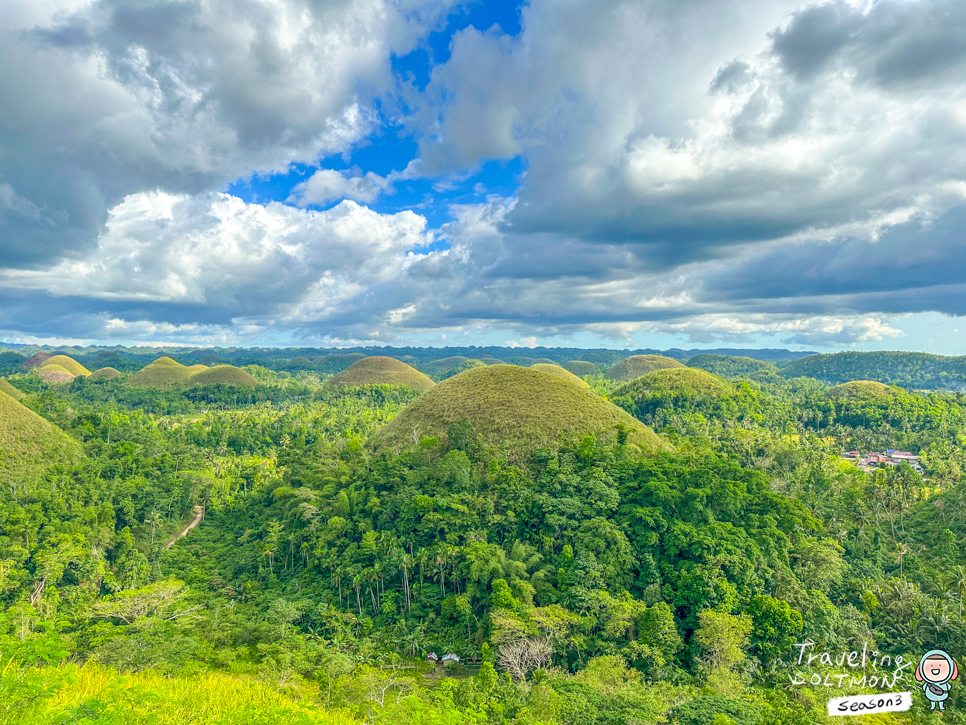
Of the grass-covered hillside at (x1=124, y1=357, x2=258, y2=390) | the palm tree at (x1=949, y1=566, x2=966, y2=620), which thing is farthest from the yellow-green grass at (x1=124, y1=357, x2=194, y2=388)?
the palm tree at (x1=949, y1=566, x2=966, y2=620)

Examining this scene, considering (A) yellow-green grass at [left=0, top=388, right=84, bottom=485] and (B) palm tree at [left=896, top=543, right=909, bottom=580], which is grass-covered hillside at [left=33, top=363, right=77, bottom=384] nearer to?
(A) yellow-green grass at [left=0, top=388, right=84, bottom=485]

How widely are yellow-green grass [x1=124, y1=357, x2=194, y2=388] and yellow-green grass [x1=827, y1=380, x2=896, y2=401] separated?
18071 centimetres

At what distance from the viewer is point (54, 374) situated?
15888cm

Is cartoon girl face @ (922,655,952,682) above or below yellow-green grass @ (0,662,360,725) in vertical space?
below

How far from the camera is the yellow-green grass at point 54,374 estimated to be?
154 m

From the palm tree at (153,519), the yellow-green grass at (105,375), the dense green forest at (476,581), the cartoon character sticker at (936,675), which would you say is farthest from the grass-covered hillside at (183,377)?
the cartoon character sticker at (936,675)

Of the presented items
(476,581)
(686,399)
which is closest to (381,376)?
(686,399)

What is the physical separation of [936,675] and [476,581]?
920 inches

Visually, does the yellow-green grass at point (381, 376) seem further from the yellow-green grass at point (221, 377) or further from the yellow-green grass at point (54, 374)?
the yellow-green grass at point (54, 374)

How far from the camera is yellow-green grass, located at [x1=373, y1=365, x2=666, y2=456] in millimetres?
46531

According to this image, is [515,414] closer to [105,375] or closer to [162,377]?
[162,377]

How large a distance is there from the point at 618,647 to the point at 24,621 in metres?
33.2

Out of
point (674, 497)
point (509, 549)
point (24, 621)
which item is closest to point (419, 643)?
point (509, 549)

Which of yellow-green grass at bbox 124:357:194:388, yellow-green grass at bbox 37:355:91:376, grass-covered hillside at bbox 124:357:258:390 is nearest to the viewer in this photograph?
grass-covered hillside at bbox 124:357:258:390
